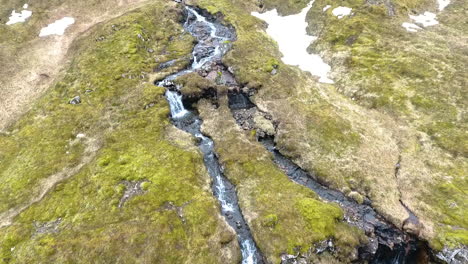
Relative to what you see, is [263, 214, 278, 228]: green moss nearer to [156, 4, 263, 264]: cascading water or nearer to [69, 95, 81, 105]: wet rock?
[156, 4, 263, 264]: cascading water

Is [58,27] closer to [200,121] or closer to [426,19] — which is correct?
[200,121]

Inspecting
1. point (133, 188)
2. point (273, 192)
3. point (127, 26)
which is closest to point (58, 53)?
point (127, 26)

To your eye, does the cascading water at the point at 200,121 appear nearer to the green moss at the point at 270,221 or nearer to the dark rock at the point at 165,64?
the green moss at the point at 270,221

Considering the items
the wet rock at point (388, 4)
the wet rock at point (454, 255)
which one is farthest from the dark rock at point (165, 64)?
the wet rock at point (454, 255)

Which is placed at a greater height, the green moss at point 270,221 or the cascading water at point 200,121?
the green moss at point 270,221

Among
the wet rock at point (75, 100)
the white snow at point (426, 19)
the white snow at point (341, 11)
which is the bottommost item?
the wet rock at point (75, 100)

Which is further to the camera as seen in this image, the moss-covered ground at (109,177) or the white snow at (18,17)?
the white snow at (18,17)
